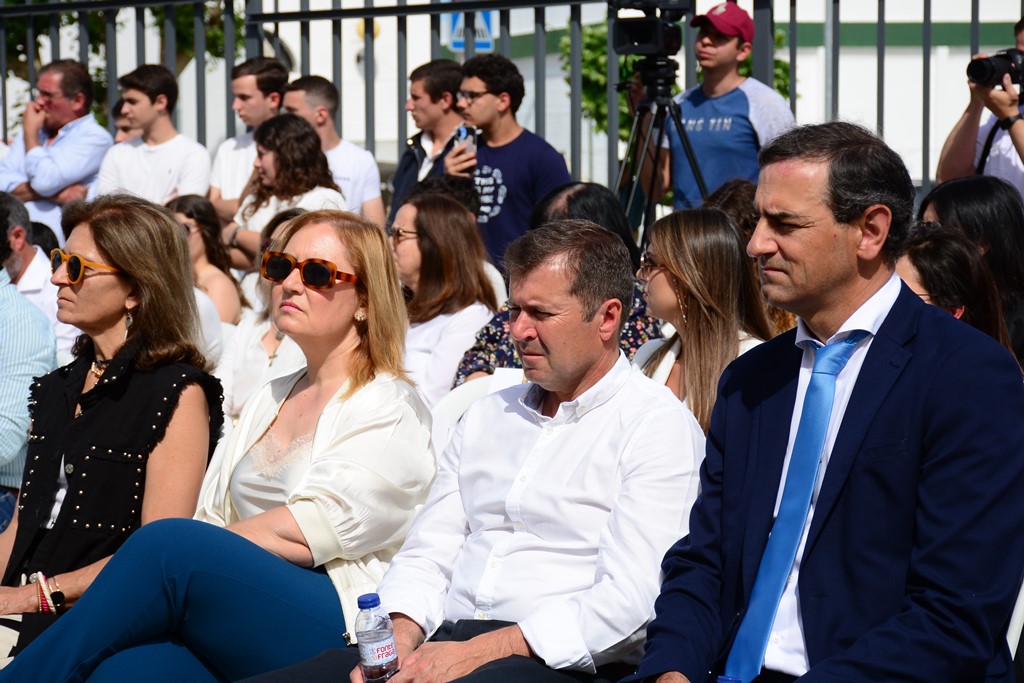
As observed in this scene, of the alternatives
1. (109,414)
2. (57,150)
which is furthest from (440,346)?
(57,150)

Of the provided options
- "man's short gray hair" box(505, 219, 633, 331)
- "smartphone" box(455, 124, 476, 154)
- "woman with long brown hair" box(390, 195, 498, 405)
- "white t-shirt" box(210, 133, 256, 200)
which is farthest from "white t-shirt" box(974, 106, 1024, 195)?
"white t-shirt" box(210, 133, 256, 200)

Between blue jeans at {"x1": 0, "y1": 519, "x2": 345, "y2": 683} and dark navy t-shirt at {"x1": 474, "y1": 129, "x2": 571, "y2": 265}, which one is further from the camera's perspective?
dark navy t-shirt at {"x1": 474, "y1": 129, "x2": 571, "y2": 265}

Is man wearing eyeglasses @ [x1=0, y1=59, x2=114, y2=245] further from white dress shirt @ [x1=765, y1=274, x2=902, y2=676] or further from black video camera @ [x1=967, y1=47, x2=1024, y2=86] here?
white dress shirt @ [x1=765, y1=274, x2=902, y2=676]

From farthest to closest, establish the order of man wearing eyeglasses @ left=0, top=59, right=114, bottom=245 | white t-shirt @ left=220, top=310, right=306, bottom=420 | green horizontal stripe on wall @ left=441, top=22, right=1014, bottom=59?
1. green horizontal stripe on wall @ left=441, top=22, right=1014, bottom=59
2. man wearing eyeglasses @ left=0, top=59, right=114, bottom=245
3. white t-shirt @ left=220, top=310, right=306, bottom=420

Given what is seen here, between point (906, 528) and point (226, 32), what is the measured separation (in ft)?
21.7

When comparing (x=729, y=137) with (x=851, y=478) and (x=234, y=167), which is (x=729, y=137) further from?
(x=851, y=478)

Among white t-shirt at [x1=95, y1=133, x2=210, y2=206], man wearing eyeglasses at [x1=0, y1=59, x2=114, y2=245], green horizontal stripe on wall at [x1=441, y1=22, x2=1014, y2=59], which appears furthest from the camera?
green horizontal stripe on wall at [x1=441, y1=22, x2=1014, y2=59]

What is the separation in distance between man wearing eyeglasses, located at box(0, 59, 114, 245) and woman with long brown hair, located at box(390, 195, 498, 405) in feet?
11.2

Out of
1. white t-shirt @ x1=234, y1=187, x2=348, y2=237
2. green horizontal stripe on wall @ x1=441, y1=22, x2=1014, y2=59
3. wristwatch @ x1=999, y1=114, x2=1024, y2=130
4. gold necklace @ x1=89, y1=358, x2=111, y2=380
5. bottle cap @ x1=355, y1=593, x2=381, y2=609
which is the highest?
green horizontal stripe on wall @ x1=441, y1=22, x2=1014, y2=59

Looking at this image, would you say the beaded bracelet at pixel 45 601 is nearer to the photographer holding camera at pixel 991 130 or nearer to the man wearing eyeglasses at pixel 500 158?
the man wearing eyeglasses at pixel 500 158

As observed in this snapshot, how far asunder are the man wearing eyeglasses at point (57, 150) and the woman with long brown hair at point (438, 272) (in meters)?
3.41

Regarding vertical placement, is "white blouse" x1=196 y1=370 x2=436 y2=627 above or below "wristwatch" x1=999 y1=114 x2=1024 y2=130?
below

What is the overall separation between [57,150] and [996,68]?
550 centimetres

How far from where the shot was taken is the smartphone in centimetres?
668
